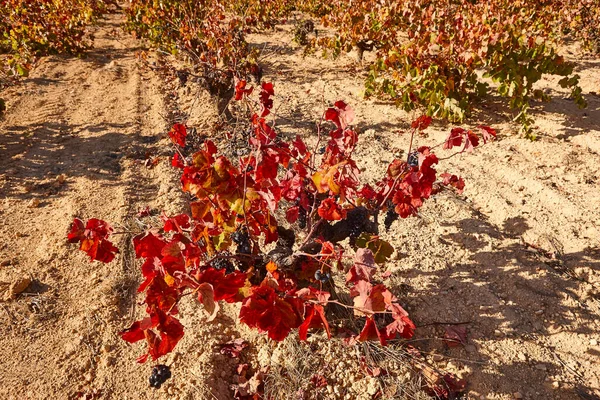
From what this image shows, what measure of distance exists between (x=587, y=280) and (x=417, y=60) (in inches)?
122

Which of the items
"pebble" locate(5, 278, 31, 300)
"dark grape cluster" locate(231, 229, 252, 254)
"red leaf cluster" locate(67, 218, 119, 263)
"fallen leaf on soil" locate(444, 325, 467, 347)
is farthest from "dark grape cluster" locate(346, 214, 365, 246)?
"pebble" locate(5, 278, 31, 300)

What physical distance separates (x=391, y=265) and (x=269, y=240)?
1.24 metres

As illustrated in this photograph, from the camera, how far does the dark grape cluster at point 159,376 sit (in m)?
2.01

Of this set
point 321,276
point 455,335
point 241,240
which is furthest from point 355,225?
point 455,335

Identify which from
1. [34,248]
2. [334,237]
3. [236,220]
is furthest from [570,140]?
[34,248]

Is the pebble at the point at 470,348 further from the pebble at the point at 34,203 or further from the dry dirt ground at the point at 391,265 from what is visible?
the pebble at the point at 34,203

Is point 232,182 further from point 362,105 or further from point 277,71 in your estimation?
point 277,71

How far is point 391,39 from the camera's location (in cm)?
588

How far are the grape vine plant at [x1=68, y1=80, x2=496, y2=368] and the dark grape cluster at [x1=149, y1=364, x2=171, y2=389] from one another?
0.63 metres

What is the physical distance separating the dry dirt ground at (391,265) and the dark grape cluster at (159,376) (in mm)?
80

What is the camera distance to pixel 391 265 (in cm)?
288

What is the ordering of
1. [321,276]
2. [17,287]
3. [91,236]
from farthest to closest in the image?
[17,287]
[321,276]
[91,236]

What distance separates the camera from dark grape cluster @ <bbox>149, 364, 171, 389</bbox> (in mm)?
2008

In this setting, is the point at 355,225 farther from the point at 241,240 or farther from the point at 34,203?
the point at 34,203
